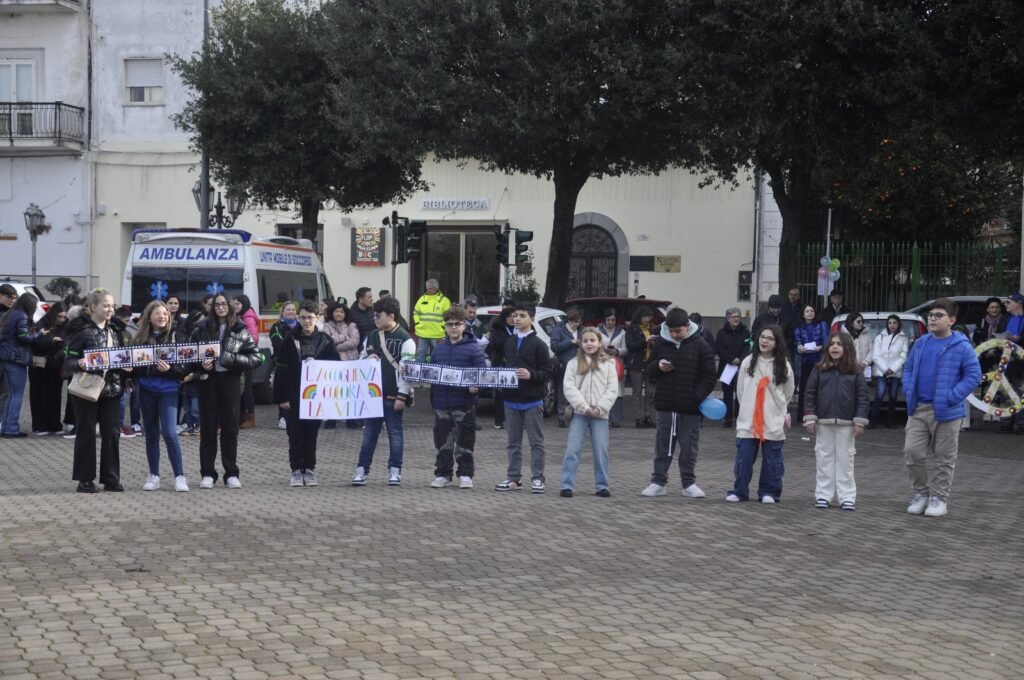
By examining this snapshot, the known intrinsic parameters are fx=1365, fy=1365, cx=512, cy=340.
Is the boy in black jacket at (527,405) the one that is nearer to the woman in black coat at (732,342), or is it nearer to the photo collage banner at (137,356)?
the photo collage banner at (137,356)

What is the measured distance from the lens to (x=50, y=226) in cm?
3822

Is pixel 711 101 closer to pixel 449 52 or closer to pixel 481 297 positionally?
pixel 449 52

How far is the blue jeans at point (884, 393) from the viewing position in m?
19.2

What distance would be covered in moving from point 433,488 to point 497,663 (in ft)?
19.7

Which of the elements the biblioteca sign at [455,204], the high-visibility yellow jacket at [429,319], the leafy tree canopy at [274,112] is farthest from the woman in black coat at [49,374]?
the biblioteca sign at [455,204]

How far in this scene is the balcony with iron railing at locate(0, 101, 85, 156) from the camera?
37.3m

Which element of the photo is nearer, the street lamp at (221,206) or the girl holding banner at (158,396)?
the girl holding banner at (158,396)

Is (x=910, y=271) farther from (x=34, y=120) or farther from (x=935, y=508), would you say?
(x=34, y=120)

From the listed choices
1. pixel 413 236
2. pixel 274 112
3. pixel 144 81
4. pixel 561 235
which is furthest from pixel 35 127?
pixel 561 235

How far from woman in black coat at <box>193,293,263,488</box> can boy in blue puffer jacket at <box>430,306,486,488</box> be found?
1665 mm

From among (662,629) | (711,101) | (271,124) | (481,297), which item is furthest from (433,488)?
(481,297)

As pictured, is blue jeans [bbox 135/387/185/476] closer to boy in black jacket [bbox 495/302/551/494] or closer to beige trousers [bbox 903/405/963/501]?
boy in black jacket [bbox 495/302/551/494]

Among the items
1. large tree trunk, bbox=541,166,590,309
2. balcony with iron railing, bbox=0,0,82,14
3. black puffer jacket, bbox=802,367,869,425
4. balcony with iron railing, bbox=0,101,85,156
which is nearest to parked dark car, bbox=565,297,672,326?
large tree trunk, bbox=541,166,590,309

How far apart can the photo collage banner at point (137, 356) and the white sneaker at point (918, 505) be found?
620 cm
